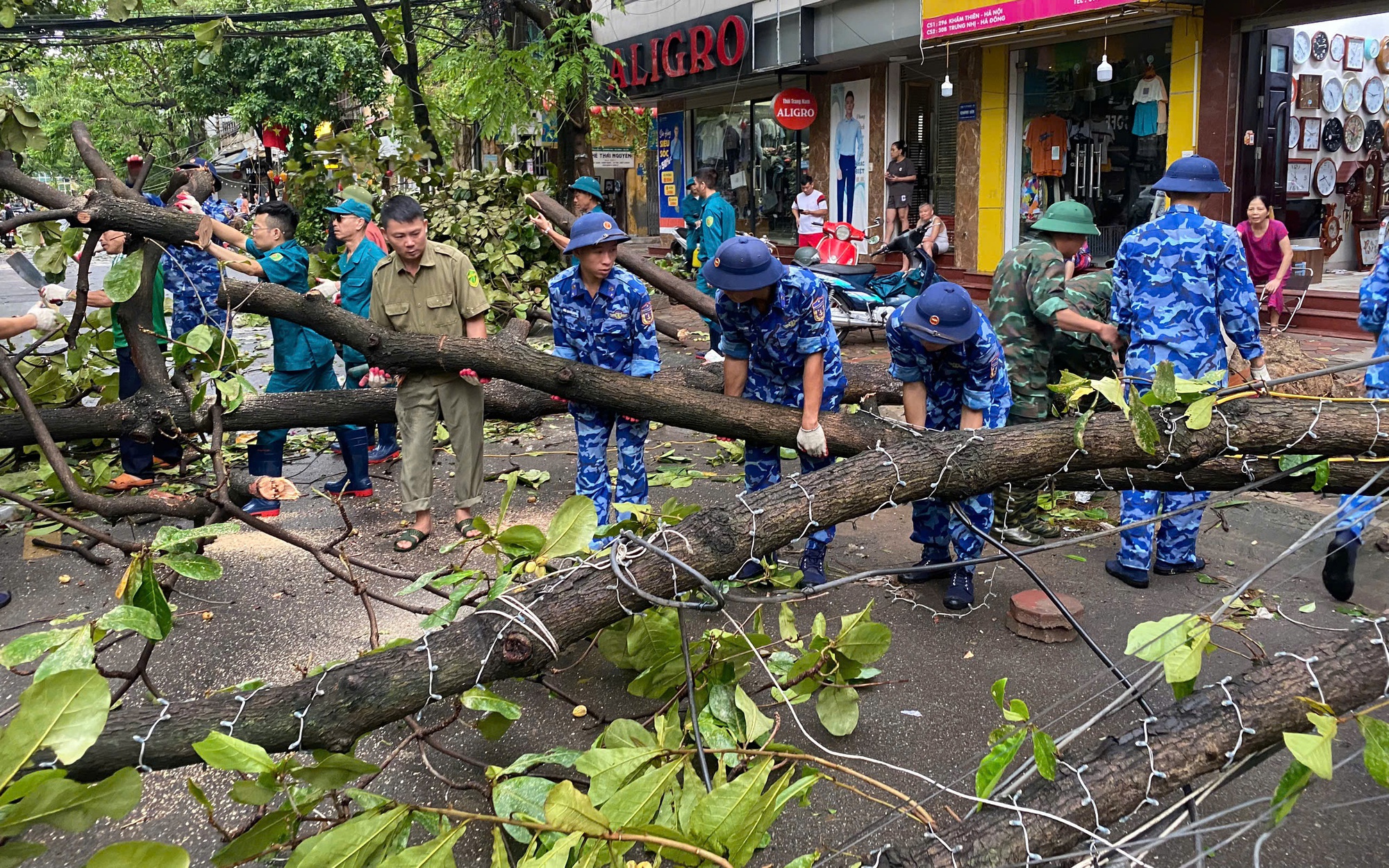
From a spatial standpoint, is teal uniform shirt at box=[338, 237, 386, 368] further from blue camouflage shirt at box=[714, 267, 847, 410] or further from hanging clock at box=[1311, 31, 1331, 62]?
hanging clock at box=[1311, 31, 1331, 62]

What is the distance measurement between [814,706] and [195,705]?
6.79 ft

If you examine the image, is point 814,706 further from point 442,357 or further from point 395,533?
point 395,533

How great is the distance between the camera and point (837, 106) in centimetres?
1576

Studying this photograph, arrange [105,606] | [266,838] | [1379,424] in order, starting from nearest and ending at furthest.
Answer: [266,838], [1379,424], [105,606]

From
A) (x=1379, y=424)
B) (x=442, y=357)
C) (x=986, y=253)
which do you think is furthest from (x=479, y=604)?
(x=986, y=253)

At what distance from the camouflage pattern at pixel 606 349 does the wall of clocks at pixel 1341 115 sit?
8567mm

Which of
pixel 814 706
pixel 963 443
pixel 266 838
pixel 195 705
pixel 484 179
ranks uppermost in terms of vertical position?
pixel 484 179

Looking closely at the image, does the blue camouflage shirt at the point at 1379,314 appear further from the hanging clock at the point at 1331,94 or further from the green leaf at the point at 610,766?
the hanging clock at the point at 1331,94

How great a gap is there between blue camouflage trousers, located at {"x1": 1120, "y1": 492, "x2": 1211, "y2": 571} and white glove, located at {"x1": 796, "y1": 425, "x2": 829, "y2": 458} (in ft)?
4.74

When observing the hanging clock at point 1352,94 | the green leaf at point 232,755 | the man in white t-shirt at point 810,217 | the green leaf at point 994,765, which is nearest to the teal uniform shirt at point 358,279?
the green leaf at point 232,755

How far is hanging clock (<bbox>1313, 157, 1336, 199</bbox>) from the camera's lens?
10875 mm

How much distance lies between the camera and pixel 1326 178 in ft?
35.9

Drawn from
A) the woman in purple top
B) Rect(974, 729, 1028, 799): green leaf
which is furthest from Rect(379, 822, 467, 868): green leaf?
the woman in purple top

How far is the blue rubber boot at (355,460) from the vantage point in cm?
632
